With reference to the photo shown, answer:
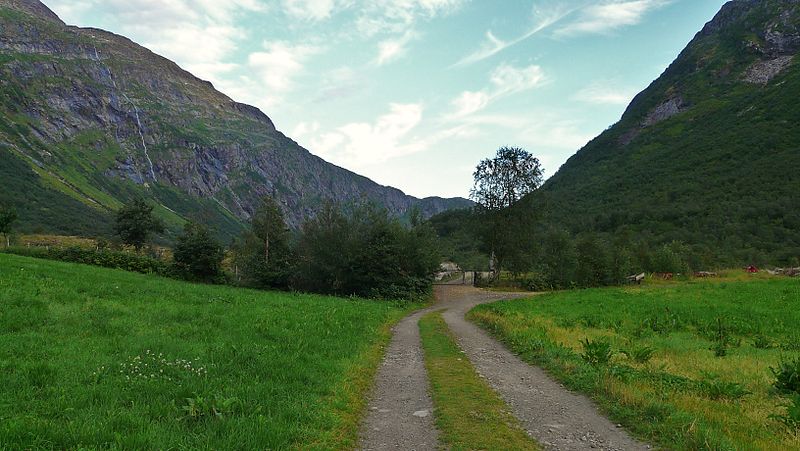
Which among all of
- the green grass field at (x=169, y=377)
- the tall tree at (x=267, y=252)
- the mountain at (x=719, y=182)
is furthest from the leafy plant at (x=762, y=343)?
the tall tree at (x=267, y=252)

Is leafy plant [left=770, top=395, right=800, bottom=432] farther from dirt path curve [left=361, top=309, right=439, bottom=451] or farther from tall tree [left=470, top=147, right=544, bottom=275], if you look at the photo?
tall tree [left=470, top=147, right=544, bottom=275]

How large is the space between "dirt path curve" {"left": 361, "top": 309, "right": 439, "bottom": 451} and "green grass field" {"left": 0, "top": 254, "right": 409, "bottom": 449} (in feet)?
1.24

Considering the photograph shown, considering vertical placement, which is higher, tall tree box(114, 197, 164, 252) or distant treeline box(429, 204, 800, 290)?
tall tree box(114, 197, 164, 252)

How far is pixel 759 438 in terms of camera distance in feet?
25.2

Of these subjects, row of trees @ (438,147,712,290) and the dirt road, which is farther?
row of trees @ (438,147,712,290)

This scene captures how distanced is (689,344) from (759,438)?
1305 cm

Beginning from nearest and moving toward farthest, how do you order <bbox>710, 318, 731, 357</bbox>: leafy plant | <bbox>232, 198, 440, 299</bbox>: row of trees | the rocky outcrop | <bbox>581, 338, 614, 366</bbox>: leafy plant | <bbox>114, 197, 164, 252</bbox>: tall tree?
<bbox>581, 338, 614, 366</bbox>: leafy plant
<bbox>710, 318, 731, 357</bbox>: leafy plant
<bbox>232, 198, 440, 299</bbox>: row of trees
<bbox>114, 197, 164, 252</bbox>: tall tree
the rocky outcrop

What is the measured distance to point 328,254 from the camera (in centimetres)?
4781

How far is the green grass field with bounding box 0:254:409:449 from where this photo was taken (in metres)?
6.38

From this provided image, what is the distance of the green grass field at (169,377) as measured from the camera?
6379mm

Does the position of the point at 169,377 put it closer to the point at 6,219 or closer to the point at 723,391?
the point at 723,391

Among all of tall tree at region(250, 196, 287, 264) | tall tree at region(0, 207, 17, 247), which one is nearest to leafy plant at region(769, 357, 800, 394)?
tall tree at region(250, 196, 287, 264)

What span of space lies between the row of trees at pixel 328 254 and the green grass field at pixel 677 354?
1523 cm

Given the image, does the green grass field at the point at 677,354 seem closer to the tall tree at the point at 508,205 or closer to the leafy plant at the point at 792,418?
the leafy plant at the point at 792,418
